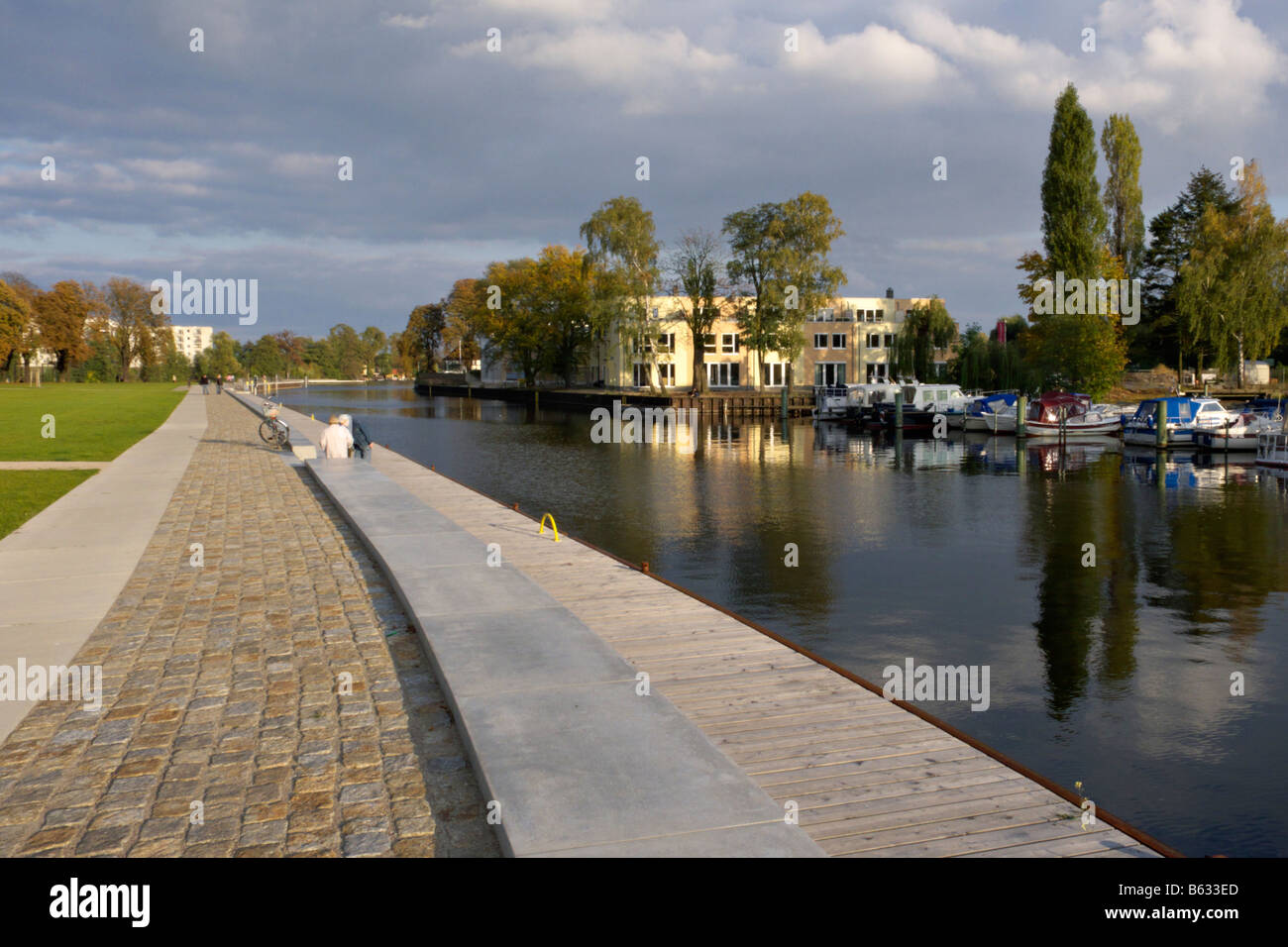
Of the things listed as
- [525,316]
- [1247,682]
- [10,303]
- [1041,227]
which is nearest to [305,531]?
[1247,682]

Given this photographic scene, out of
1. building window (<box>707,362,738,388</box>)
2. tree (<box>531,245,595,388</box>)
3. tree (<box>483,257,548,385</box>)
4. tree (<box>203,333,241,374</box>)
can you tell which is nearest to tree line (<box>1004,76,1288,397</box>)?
building window (<box>707,362,738,388</box>)

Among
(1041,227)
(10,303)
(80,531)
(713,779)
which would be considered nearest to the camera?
(713,779)

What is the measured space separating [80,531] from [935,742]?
41.9 ft

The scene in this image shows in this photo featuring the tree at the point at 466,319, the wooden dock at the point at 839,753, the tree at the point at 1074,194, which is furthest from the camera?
the tree at the point at 466,319

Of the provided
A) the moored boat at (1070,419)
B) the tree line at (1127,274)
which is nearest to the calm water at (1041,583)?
the moored boat at (1070,419)

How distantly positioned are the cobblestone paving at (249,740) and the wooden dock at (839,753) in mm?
1922

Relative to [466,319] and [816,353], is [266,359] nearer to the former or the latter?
[466,319]

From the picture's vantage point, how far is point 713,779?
526cm

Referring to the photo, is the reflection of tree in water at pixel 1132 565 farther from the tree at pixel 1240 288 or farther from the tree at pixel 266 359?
the tree at pixel 266 359

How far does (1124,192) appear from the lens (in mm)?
66438

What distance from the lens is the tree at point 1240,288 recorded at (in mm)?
54500

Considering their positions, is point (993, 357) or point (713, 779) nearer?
point (713, 779)
